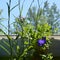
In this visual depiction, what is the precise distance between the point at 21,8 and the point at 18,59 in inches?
8.8

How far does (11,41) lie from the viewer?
982 mm

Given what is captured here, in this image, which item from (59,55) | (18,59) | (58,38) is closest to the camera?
(18,59)

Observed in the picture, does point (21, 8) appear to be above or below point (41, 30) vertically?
above

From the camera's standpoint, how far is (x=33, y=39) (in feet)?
3.30

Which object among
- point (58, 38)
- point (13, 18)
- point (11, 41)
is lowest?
point (58, 38)

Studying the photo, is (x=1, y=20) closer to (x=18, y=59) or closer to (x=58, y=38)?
(x=18, y=59)

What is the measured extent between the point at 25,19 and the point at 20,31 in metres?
0.07

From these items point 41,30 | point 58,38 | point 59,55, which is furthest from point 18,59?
point 59,55

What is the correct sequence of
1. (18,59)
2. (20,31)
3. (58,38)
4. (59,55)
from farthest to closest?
(59,55) → (58,38) → (20,31) → (18,59)

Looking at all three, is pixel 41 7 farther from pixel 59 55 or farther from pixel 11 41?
pixel 59 55

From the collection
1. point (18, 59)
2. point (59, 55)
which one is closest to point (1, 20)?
point (18, 59)

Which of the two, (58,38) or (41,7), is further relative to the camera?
(58,38)

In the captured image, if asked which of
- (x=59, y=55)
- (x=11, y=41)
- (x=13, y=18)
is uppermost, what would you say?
(x=13, y=18)

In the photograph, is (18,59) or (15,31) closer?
(18,59)
